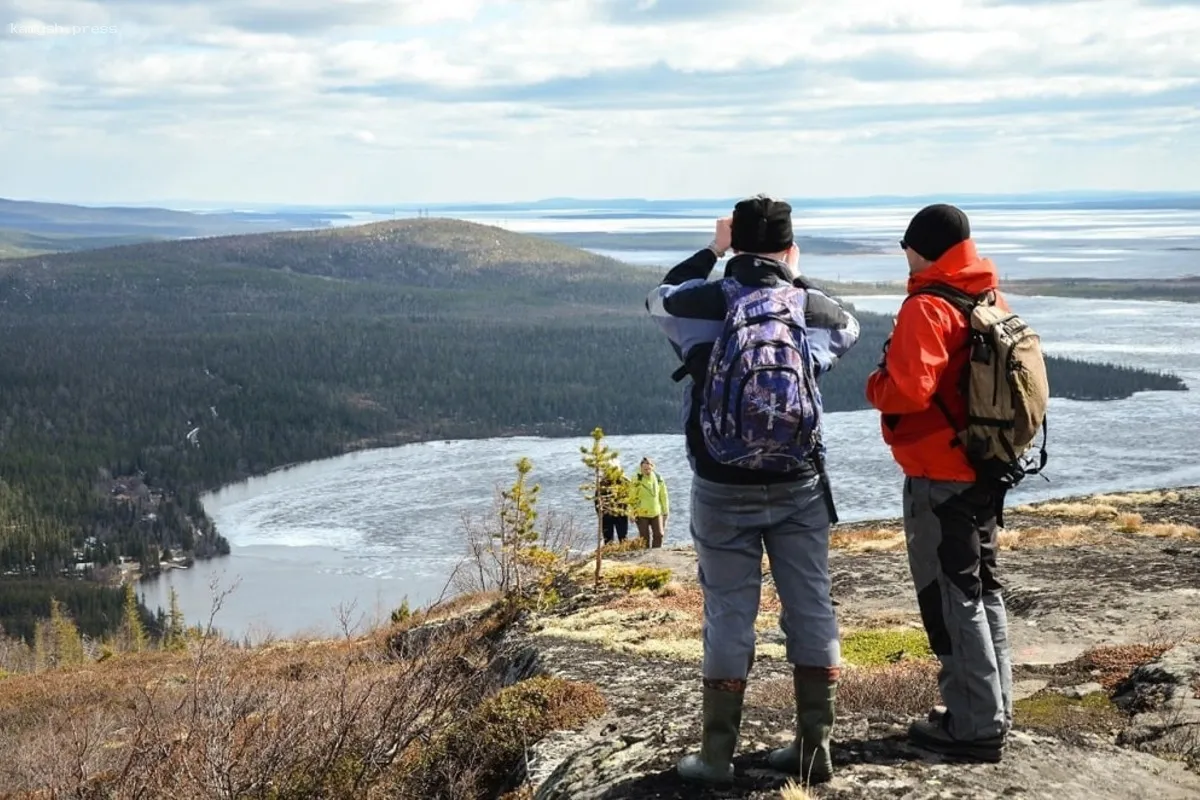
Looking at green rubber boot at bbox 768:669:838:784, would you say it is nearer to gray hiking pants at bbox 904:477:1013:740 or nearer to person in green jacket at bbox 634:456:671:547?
gray hiking pants at bbox 904:477:1013:740

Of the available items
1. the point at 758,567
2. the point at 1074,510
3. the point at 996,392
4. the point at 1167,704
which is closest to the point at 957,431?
the point at 996,392

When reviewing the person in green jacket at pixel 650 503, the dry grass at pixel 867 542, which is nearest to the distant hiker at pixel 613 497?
the person in green jacket at pixel 650 503

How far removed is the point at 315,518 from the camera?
134m

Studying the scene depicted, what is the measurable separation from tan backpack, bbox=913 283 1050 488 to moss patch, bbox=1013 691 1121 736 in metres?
2.87

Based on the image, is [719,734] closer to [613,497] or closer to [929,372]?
[929,372]

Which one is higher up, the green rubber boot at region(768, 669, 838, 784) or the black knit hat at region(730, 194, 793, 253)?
the black knit hat at region(730, 194, 793, 253)

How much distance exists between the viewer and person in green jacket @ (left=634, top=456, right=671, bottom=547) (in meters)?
28.6

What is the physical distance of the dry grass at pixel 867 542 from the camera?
24781mm

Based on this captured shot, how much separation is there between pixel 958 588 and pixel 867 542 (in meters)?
20.6

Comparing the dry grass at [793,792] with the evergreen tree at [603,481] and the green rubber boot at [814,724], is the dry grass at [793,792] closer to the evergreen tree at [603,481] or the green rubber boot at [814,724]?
the green rubber boot at [814,724]

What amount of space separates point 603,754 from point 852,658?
611 centimetres

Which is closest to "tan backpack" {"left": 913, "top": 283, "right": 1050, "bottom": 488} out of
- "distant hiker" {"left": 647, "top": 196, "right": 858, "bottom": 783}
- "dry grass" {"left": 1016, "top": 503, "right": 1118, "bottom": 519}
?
"distant hiker" {"left": 647, "top": 196, "right": 858, "bottom": 783}

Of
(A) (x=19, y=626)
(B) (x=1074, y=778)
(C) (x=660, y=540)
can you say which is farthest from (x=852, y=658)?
(A) (x=19, y=626)

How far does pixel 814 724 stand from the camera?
6590 millimetres
